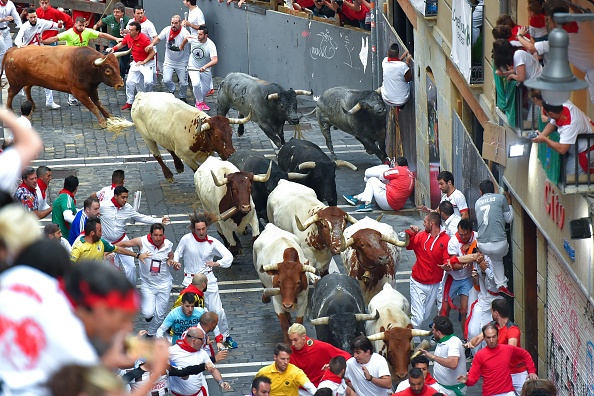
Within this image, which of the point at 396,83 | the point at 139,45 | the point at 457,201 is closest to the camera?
the point at 457,201

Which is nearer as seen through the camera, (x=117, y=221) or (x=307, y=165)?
(x=117, y=221)

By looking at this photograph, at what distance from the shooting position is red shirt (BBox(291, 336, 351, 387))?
526 inches

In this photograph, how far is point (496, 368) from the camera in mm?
12672

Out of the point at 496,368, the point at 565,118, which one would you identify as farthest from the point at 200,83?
the point at 565,118

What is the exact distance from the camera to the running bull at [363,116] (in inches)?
911

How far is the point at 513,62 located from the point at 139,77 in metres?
15.5

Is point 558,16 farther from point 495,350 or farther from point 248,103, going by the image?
point 248,103

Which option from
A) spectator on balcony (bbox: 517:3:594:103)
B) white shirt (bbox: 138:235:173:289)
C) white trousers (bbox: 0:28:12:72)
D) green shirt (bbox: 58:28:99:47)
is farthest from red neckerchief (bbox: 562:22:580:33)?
white trousers (bbox: 0:28:12:72)

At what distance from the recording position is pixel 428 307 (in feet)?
54.1

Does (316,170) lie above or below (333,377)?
below

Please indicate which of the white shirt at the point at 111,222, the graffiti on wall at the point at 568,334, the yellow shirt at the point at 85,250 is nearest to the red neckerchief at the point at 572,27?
the graffiti on wall at the point at 568,334

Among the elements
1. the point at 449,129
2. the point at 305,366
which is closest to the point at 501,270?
the point at 305,366

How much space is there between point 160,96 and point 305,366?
10.8 metres

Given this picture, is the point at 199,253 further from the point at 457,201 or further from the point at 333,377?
the point at 333,377
